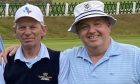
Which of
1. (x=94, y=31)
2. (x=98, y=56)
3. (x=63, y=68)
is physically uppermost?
(x=94, y=31)

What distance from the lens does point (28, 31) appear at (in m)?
4.43

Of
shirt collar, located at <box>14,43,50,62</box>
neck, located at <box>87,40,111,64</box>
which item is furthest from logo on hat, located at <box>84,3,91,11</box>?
shirt collar, located at <box>14,43,50,62</box>

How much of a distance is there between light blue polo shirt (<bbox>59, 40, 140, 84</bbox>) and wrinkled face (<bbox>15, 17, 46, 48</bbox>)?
382mm

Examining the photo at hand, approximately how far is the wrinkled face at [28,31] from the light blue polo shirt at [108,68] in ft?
1.25

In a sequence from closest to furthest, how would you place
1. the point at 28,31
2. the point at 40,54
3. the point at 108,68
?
the point at 108,68, the point at 28,31, the point at 40,54

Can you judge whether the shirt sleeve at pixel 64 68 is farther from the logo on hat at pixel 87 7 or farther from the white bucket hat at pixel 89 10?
the logo on hat at pixel 87 7

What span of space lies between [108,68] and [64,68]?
0.47 m

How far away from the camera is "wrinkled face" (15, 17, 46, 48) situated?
4430 millimetres

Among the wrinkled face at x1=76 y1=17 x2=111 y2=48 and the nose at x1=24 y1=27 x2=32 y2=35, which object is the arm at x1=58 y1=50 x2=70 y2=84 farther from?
the nose at x1=24 y1=27 x2=32 y2=35

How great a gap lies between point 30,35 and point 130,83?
1046 mm

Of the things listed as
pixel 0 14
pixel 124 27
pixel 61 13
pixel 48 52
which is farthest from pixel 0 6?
pixel 48 52

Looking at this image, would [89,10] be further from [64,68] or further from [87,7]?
[64,68]

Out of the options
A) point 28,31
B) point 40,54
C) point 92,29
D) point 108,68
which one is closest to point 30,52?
point 40,54

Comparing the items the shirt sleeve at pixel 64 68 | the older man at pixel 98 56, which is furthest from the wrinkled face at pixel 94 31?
the shirt sleeve at pixel 64 68
